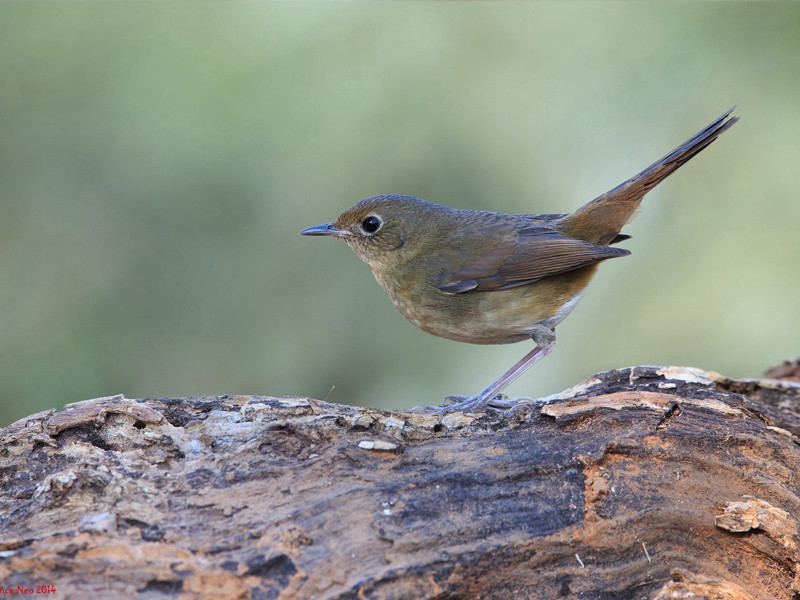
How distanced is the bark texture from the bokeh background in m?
3.44

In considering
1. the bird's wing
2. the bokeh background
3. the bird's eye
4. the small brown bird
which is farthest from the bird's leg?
the bokeh background

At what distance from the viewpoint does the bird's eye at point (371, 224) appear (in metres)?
5.41

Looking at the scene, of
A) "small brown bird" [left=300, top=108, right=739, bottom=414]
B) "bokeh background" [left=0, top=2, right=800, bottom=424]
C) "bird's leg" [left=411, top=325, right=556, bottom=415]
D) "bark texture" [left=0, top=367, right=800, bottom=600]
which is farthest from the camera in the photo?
"bokeh background" [left=0, top=2, right=800, bottom=424]

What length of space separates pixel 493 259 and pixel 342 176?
9.79ft

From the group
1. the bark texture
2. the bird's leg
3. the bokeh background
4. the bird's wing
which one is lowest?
the bark texture

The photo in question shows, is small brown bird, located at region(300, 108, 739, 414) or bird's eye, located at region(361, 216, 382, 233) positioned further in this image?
bird's eye, located at region(361, 216, 382, 233)

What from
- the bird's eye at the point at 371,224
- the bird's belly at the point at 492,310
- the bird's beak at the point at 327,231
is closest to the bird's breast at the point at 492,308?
the bird's belly at the point at 492,310

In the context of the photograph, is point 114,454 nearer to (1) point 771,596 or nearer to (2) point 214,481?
(2) point 214,481

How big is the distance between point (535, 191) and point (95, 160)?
13.7ft

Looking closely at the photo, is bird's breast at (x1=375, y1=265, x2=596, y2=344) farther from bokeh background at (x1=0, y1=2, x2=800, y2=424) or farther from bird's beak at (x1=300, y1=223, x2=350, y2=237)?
bokeh background at (x1=0, y1=2, x2=800, y2=424)

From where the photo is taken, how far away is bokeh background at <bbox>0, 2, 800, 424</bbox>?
734 centimetres

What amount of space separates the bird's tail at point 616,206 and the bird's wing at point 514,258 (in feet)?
0.45

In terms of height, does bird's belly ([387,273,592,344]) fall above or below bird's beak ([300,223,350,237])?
below

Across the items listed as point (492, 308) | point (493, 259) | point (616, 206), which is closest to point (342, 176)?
point (493, 259)
